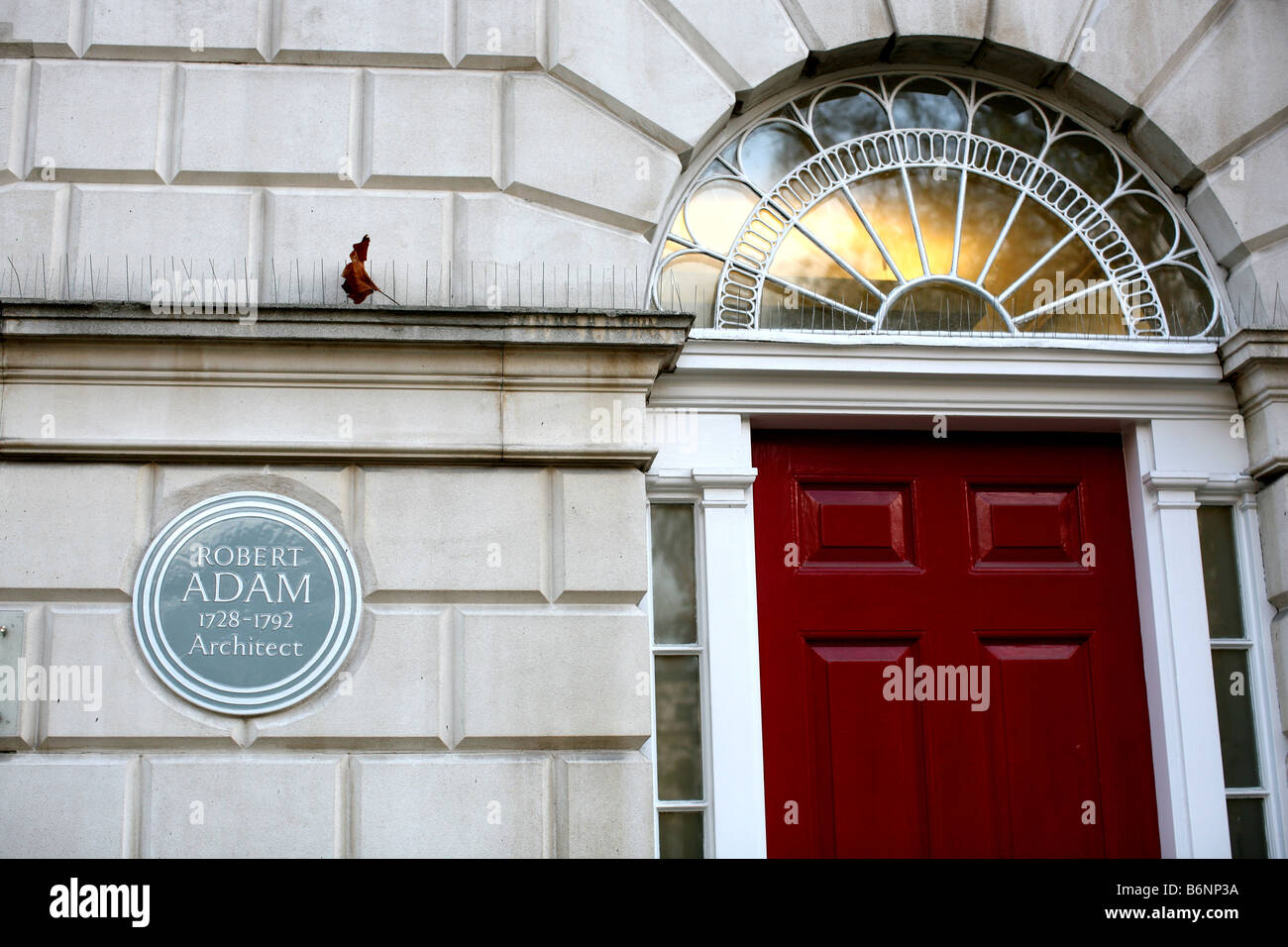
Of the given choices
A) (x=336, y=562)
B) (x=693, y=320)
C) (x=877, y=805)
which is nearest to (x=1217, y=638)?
(x=877, y=805)

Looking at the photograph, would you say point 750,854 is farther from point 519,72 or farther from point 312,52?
point 312,52

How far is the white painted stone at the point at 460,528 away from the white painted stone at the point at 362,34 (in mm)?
1794

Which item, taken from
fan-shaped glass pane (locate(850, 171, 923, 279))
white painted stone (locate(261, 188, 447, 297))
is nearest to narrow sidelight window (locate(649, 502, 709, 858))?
white painted stone (locate(261, 188, 447, 297))

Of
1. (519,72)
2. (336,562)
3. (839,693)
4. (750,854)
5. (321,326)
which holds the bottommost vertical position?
(750,854)

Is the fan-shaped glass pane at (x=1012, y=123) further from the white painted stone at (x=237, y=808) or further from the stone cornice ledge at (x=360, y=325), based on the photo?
the white painted stone at (x=237, y=808)

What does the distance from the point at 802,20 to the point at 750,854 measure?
359 centimetres

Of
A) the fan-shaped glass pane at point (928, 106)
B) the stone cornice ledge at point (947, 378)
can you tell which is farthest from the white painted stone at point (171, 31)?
the fan-shaped glass pane at point (928, 106)

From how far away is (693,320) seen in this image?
5859 mm

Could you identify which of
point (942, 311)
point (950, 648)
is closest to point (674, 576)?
point (950, 648)

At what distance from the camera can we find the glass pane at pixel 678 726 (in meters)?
5.73

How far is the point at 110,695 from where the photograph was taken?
5320 mm

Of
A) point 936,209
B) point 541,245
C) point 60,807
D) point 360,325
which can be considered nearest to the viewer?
point 60,807

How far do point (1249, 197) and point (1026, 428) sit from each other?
1465mm

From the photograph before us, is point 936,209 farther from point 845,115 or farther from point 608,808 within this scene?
point 608,808
